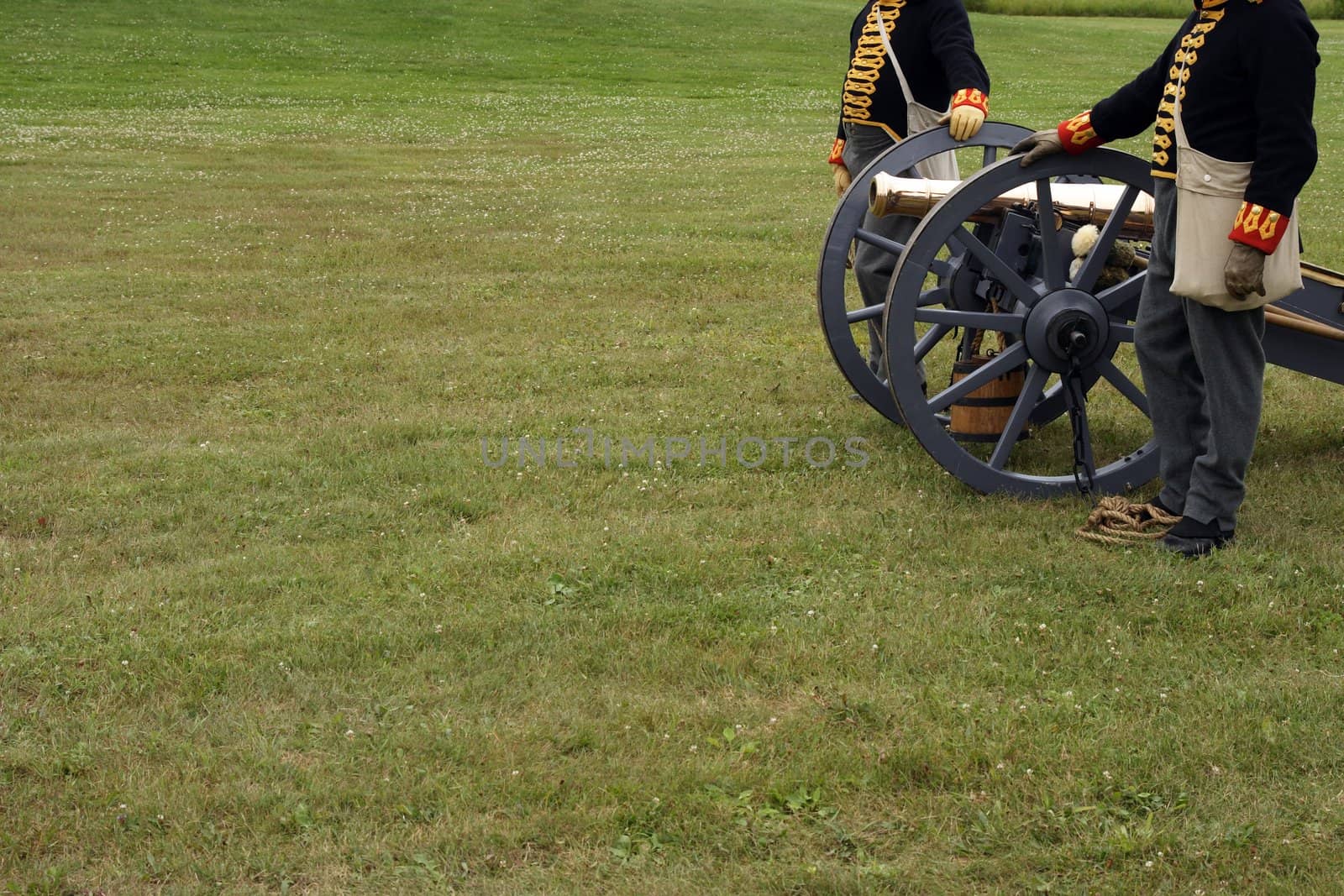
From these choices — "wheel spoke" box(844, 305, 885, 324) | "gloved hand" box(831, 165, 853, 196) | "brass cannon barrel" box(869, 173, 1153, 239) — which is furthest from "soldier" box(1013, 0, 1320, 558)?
"gloved hand" box(831, 165, 853, 196)

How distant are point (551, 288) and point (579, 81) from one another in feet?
56.8

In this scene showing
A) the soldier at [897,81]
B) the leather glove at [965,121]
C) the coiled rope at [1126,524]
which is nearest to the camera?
the coiled rope at [1126,524]

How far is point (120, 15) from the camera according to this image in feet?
96.5

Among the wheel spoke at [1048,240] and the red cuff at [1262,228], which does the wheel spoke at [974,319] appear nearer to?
the wheel spoke at [1048,240]

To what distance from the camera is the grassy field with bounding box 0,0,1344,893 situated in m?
2.91

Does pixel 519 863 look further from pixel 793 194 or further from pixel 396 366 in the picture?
pixel 793 194

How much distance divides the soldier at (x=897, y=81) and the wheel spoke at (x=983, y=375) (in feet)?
3.11

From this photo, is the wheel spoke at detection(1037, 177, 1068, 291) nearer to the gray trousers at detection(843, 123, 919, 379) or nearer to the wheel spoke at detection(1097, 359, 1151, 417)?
the wheel spoke at detection(1097, 359, 1151, 417)

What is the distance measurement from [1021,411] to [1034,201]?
2.81 feet

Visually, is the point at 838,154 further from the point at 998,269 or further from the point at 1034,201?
the point at 998,269

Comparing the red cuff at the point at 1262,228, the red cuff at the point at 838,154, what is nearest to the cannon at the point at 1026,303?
the red cuff at the point at 1262,228

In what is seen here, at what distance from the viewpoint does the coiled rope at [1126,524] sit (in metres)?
4.42

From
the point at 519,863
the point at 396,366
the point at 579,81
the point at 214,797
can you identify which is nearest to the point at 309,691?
the point at 214,797

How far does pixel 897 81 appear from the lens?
18.8 feet
